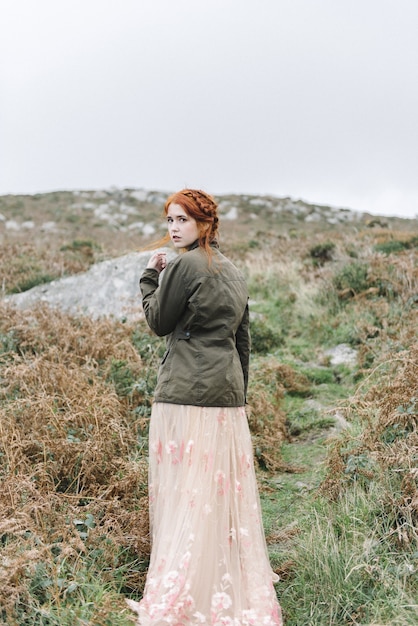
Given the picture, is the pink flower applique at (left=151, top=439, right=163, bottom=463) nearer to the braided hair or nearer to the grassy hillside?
the grassy hillside

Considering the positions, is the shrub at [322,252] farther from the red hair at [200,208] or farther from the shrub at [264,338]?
the red hair at [200,208]

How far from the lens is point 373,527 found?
377cm

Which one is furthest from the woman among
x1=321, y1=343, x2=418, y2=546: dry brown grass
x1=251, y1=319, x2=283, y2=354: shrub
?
x1=251, y1=319, x2=283, y2=354: shrub

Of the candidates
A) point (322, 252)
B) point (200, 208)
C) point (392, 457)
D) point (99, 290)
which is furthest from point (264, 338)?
point (200, 208)

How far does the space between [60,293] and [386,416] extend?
6550 mm

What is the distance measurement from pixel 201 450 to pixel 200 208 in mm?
1300

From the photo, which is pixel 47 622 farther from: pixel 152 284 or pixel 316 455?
pixel 316 455

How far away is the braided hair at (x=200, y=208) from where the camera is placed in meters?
3.42

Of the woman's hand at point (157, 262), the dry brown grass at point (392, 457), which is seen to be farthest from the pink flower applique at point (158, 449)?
the dry brown grass at point (392, 457)

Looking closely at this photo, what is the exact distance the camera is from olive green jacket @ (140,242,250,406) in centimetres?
330

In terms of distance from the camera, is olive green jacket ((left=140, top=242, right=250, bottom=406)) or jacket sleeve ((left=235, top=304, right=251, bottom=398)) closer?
olive green jacket ((left=140, top=242, right=250, bottom=406))

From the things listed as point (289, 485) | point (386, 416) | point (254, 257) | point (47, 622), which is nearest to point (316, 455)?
point (289, 485)

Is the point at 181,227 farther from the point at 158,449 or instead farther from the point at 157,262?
the point at 158,449

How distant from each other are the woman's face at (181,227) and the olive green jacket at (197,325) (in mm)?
74
